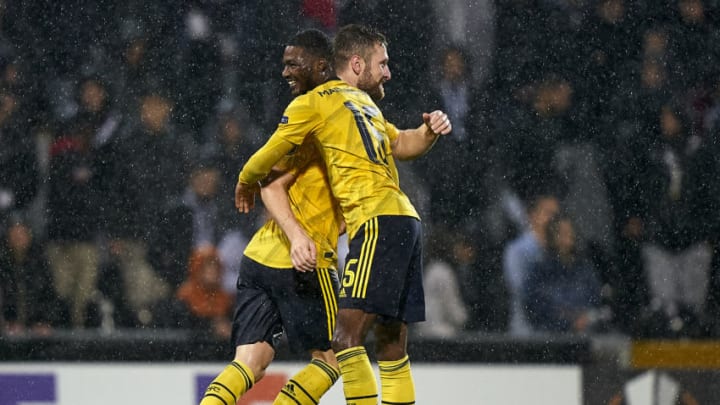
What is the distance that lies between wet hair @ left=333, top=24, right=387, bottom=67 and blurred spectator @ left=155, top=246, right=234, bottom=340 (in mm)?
2472

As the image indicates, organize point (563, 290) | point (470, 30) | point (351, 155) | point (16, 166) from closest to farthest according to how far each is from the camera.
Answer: point (351, 155), point (563, 290), point (16, 166), point (470, 30)

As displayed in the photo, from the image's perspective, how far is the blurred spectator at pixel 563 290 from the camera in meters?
6.35

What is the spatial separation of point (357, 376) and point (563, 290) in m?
2.49

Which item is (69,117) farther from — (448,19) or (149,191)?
(448,19)

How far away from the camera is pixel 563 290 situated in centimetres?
639

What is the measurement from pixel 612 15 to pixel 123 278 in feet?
9.61

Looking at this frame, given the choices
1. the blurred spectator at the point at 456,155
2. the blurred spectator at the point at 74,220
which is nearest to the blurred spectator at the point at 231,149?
the blurred spectator at the point at 74,220

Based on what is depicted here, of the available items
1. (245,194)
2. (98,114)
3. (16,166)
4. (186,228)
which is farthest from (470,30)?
(245,194)

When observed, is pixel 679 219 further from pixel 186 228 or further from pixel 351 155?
pixel 351 155

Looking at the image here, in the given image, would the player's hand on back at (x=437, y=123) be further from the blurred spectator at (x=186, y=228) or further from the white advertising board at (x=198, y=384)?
the blurred spectator at (x=186, y=228)

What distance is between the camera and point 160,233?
22.4 feet

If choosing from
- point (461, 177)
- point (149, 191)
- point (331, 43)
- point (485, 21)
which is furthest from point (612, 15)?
point (331, 43)

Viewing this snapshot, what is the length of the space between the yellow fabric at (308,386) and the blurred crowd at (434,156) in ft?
6.65

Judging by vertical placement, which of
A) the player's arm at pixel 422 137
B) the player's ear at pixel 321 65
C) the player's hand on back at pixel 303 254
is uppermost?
the player's ear at pixel 321 65
